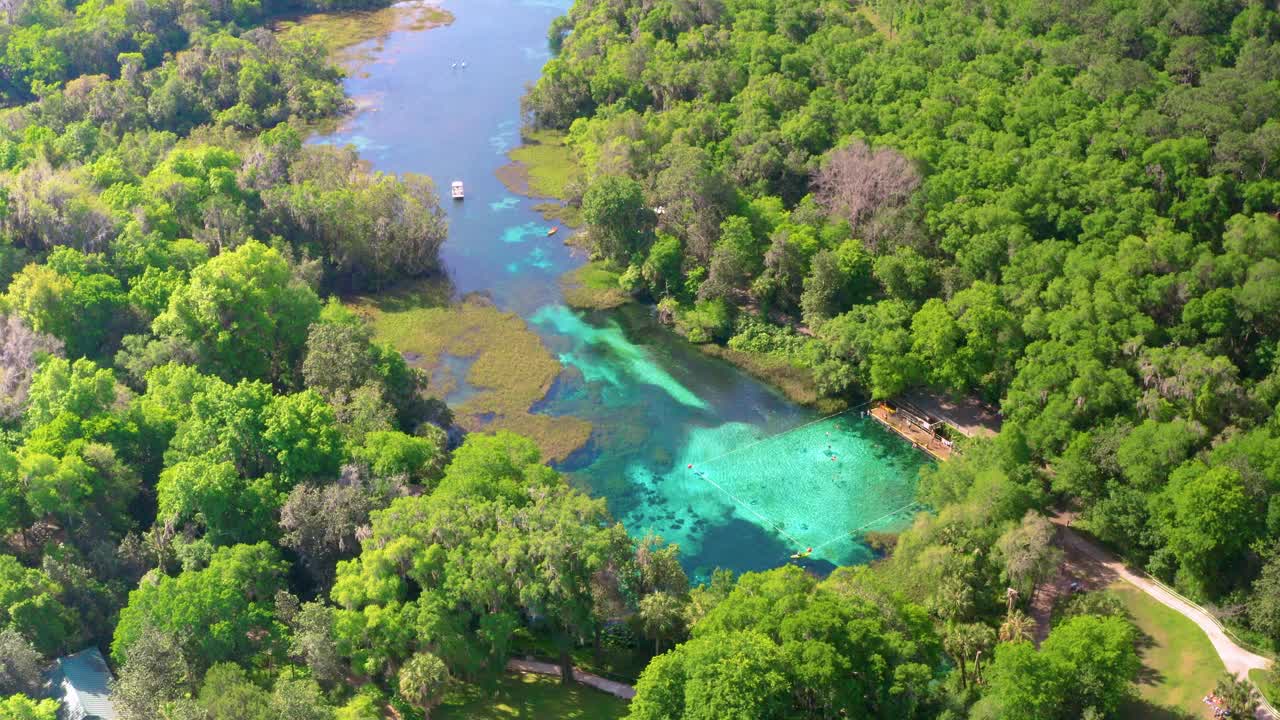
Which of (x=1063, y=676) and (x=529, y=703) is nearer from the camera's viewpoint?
(x=1063, y=676)

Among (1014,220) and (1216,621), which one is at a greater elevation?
(1014,220)

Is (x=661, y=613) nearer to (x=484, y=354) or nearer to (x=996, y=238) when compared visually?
(x=484, y=354)

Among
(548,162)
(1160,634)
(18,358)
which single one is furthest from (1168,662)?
(548,162)

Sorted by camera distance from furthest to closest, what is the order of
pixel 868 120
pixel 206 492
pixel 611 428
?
pixel 868 120
pixel 611 428
pixel 206 492

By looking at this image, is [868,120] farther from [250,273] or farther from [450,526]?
[450,526]

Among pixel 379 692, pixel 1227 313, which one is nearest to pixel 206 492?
pixel 379 692

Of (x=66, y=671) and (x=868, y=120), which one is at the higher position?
(x=868, y=120)

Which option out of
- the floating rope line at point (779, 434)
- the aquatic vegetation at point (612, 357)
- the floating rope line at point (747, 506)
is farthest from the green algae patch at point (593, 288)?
the floating rope line at point (747, 506)

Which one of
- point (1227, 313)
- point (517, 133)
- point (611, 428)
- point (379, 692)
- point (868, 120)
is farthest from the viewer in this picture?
point (517, 133)
